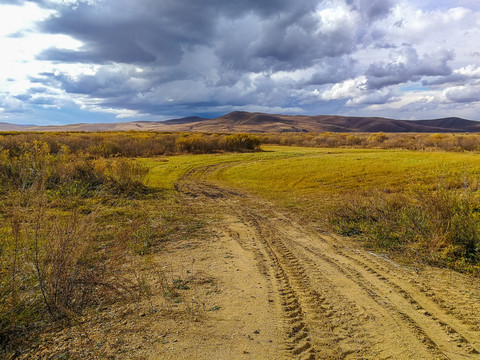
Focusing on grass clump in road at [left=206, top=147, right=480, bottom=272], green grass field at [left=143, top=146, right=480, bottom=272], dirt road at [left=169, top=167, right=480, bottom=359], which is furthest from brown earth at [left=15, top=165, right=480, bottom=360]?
green grass field at [left=143, top=146, right=480, bottom=272]

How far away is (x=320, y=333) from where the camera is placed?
4.25 metres

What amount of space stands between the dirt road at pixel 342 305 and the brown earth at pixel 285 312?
2 centimetres

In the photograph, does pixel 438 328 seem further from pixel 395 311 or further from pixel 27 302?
pixel 27 302

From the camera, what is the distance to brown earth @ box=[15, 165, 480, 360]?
391 centimetres

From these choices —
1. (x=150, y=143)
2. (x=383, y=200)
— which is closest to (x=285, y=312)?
(x=383, y=200)

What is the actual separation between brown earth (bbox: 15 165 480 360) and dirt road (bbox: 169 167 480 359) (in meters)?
0.02

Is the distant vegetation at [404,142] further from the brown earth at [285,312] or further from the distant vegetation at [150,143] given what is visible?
the brown earth at [285,312]

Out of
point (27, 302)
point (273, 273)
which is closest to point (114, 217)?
point (27, 302)

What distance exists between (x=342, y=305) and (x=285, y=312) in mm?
1021

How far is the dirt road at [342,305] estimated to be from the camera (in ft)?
12.9

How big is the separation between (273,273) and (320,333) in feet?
6.83

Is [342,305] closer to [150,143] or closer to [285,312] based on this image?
[285,312]

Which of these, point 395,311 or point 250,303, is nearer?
point 395,311

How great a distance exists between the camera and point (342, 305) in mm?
4977
